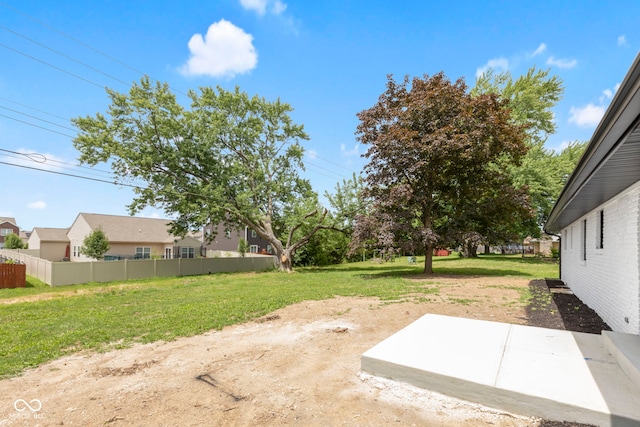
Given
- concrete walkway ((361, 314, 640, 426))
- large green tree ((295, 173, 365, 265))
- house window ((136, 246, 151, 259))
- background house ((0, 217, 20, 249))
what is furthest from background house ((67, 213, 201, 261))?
background house ((0, 217, 20, 249))

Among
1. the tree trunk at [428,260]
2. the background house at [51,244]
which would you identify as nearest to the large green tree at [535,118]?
the tree trunk at [428,260]

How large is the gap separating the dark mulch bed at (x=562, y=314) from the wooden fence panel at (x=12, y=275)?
19.8 meters

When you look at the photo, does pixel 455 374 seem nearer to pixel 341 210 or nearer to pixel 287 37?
pixel 287 37

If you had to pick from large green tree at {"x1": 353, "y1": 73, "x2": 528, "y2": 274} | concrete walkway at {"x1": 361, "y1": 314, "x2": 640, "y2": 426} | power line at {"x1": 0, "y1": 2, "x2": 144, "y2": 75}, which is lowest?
concrete walkway at {"x1": 361, "y1": 314, "x2": 640, "y2": 426}

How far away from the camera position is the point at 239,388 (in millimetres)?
3512

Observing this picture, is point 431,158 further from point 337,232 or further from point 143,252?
point 143,252

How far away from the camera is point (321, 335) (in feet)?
18.1

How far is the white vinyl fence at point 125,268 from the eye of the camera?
640 inches

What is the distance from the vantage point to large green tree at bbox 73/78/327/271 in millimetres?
19234

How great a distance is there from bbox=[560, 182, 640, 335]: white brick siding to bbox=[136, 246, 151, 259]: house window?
112ft

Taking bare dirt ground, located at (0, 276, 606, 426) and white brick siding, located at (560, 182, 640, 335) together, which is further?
white brick siding, located at (560, 182, 640, 335)

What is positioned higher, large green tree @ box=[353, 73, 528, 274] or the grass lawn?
large green tree @ box=[353, 73, 528, 274]

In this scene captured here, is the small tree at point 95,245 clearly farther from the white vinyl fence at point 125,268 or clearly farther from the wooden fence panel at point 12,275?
the wooden fence panel at point 12,275

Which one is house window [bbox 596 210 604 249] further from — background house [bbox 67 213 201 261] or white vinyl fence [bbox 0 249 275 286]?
background house [bbox 67 213 201 261]
